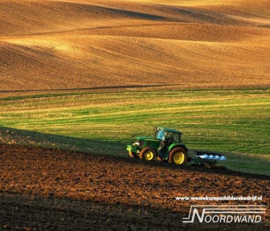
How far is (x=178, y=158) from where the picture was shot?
938 inches

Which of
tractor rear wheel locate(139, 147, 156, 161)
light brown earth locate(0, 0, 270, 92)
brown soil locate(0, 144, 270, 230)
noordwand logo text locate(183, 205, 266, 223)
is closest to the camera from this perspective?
brown soil locate(0, 144, 270, 230)

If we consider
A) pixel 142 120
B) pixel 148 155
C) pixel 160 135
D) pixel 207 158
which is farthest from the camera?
pixel 142 120

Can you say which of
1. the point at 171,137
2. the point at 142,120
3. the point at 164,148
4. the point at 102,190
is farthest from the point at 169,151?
the point at 142,120

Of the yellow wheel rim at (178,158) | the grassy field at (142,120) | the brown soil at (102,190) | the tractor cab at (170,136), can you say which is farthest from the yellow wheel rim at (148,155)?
the grassy field at (142,120)

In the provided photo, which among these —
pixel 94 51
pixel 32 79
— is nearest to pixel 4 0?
pixel 94 51

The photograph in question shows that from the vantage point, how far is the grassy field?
27.8 m

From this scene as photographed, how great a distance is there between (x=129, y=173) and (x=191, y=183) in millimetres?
2057

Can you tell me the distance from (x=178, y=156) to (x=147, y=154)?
1.08 m

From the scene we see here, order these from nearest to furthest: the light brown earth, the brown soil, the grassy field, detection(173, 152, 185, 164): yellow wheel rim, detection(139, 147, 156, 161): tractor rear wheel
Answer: the brown soil, detection(173, 152, 185, 164): yellow wheel rim, detection(139, 147, 156, 161): tractor rear wheel, the grassy field, the light brown earth

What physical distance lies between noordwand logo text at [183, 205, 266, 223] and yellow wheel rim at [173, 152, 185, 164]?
6321 millimetres

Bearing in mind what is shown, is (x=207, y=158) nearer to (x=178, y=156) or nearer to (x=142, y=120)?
(x=178, y=156)

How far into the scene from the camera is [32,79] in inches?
1987

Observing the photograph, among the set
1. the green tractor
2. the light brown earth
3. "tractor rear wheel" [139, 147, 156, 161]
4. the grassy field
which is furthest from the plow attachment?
the light brown earth

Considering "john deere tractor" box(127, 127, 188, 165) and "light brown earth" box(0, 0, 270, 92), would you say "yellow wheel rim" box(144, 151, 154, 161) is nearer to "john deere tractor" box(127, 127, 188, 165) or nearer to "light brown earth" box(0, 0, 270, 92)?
"john deere tractor" box(127, 127, 188, 165)
